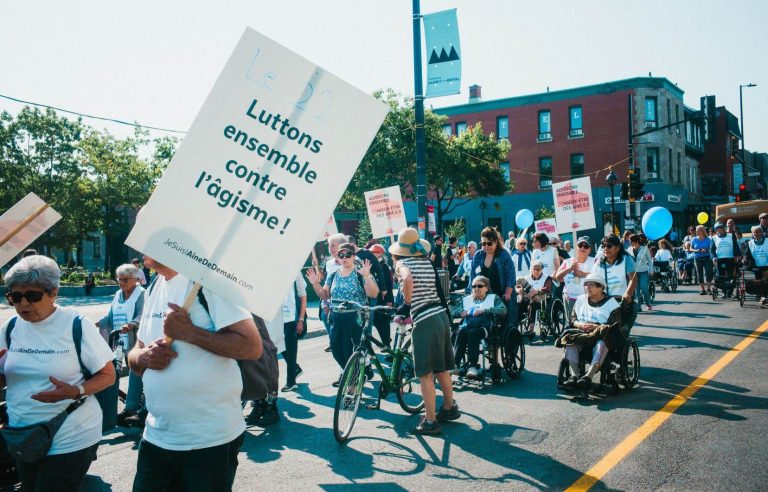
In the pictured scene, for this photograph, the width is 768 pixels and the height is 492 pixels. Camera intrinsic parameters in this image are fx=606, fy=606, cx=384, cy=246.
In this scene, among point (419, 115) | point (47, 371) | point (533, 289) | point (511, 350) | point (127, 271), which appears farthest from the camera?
point (419, 115)

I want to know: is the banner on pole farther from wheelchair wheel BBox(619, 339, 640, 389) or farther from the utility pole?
wheelchair wheel BBox(619, 339, 640, 389)

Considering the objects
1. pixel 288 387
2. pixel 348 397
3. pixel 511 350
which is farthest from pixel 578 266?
pixel 348 397

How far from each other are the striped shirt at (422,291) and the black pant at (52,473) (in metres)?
3.34

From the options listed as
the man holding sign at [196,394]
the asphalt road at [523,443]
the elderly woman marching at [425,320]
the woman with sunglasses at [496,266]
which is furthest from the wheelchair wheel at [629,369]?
the man holding sign at [196,394]

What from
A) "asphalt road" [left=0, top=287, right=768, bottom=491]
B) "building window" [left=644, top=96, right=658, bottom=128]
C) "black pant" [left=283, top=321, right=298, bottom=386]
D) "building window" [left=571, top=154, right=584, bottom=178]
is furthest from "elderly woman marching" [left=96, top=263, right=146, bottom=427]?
"building window" [left=644, top=96, right=658, bottom=128]

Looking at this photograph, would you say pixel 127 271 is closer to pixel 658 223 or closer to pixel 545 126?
pixel 658 223

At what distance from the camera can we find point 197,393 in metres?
2.58

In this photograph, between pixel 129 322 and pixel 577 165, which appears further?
pixel 577 165

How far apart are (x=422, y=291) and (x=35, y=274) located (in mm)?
3463

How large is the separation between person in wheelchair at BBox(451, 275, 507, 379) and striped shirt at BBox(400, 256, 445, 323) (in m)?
1.76

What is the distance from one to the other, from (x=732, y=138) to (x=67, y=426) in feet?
218

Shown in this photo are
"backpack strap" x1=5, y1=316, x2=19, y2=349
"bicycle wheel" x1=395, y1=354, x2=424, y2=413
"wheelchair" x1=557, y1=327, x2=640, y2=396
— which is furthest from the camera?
"wheelchair" x1=557, y1=327, x2=640, y2=396

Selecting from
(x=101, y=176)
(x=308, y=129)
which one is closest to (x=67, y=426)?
(x=308, y=129)

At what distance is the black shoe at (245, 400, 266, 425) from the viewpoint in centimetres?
627
